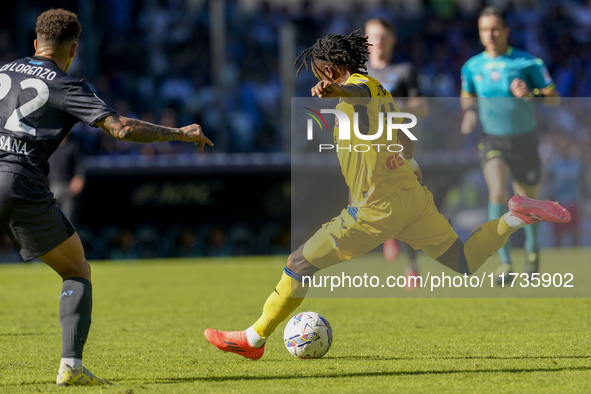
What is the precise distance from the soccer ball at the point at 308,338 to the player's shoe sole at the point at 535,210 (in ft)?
4.91

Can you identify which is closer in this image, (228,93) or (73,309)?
(73,309)

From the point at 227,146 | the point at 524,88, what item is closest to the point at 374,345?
the point at 524,88

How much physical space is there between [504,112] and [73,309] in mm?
5242

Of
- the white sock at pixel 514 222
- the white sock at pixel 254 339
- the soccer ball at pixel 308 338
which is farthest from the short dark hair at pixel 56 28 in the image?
the white sock at pixel 514 222

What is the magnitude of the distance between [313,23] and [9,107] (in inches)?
618

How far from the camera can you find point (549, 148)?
47.6ft

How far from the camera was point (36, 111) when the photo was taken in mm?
3957

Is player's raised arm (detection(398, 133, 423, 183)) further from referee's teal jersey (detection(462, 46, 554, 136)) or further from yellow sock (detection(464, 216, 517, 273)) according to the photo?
referee's teal jersey (detection(462, 46, 554, 136))

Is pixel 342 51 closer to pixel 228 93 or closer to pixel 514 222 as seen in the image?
pixel 514 222

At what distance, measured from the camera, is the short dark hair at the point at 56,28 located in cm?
410

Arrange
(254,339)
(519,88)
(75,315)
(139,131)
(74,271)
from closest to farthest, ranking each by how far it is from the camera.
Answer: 1. (139,131)
2. (75,315)
3. (74,271)
4. (254,339)
5. (519,88)

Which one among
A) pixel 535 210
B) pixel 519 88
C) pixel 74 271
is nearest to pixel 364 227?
pixel 535 210

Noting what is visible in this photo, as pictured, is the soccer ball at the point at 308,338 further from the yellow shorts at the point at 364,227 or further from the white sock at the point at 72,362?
the white sock at the point at 72,362

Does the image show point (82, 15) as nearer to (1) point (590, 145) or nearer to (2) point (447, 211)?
(2) point (447, 211)
